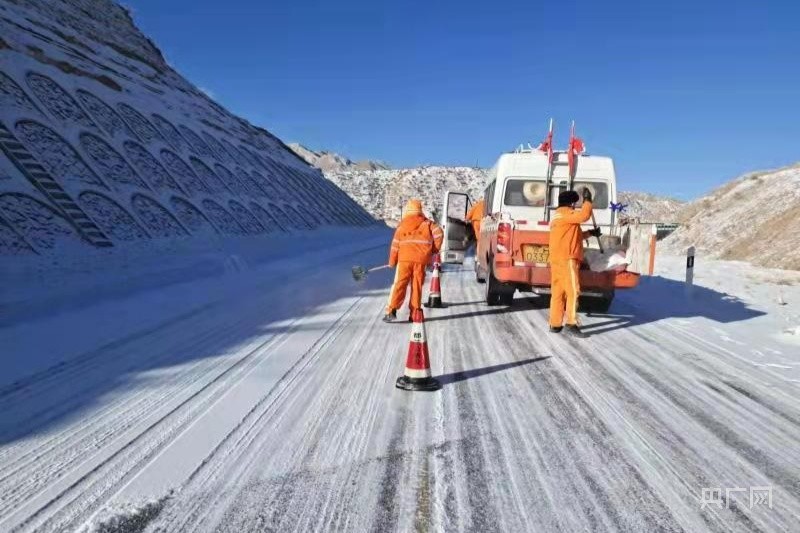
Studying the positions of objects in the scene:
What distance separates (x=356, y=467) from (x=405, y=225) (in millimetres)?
4570

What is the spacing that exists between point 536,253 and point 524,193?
1.46 metres

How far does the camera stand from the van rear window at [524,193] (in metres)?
8.41

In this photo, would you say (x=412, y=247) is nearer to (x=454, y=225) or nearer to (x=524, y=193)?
(x=524, y=193)

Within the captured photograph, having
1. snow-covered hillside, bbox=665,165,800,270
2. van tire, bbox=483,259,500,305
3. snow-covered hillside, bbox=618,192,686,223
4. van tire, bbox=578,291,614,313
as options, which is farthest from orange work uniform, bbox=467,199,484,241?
snow-covered hillside, bbox=618,192,686,223

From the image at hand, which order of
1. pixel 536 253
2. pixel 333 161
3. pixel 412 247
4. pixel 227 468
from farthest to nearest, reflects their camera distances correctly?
pixel 333 161 < pixel 536 253 < pixel 412 247 < pixel 227 468

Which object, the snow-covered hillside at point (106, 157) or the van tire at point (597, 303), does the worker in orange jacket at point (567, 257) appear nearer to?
the van tire at point (597, 303)

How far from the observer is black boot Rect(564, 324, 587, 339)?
6423 mm

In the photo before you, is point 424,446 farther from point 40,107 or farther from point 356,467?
point 40,107

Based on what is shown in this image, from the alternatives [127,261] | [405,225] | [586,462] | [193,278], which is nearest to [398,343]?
[405,225]

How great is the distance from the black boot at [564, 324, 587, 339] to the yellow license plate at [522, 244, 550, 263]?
1288 millimetres

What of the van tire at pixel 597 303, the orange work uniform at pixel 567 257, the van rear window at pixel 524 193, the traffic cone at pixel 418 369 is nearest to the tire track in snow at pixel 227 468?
the traffic cone at pixel 418 369

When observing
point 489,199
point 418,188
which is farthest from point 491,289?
point 418,188

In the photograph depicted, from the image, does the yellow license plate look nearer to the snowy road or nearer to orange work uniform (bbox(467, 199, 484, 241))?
the snowy road

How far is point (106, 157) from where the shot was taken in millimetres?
13578
